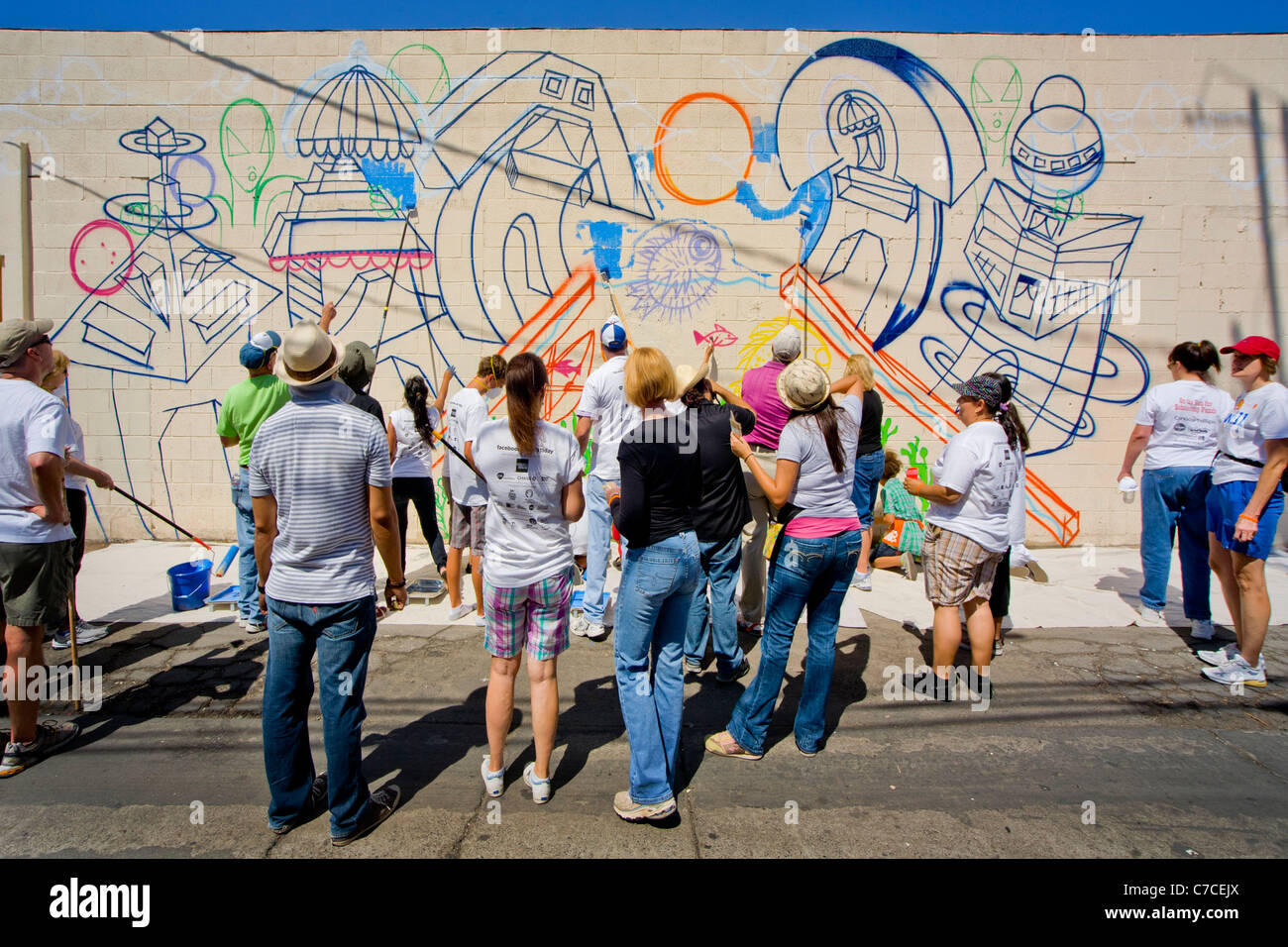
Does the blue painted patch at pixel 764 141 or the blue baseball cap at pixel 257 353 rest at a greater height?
the blue painted patch at pixel 764 141

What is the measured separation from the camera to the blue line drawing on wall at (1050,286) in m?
6.53

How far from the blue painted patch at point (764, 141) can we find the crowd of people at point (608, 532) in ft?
9.12

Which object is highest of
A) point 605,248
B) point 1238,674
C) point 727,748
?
point 605,248

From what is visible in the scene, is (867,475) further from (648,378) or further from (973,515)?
(648,378)

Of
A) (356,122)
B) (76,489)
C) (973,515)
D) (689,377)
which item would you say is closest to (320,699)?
(689,377)

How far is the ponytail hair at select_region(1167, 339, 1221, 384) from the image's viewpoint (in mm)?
4770

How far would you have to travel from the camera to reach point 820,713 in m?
3.34

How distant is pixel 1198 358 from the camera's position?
4766 millimetres

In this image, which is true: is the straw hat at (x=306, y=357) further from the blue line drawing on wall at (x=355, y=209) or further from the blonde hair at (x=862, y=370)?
the blue line drawing on wall at (x=355, y=209)

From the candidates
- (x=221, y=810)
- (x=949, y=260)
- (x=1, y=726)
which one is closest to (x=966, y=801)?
(x=221, y=810)

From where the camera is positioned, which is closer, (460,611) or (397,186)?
(460,611)

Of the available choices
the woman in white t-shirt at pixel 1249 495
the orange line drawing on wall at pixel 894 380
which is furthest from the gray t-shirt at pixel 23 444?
the woman in white t-shirt at pixel 1249 495

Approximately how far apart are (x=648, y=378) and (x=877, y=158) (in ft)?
15.8

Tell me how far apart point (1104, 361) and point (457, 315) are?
5.87 m
